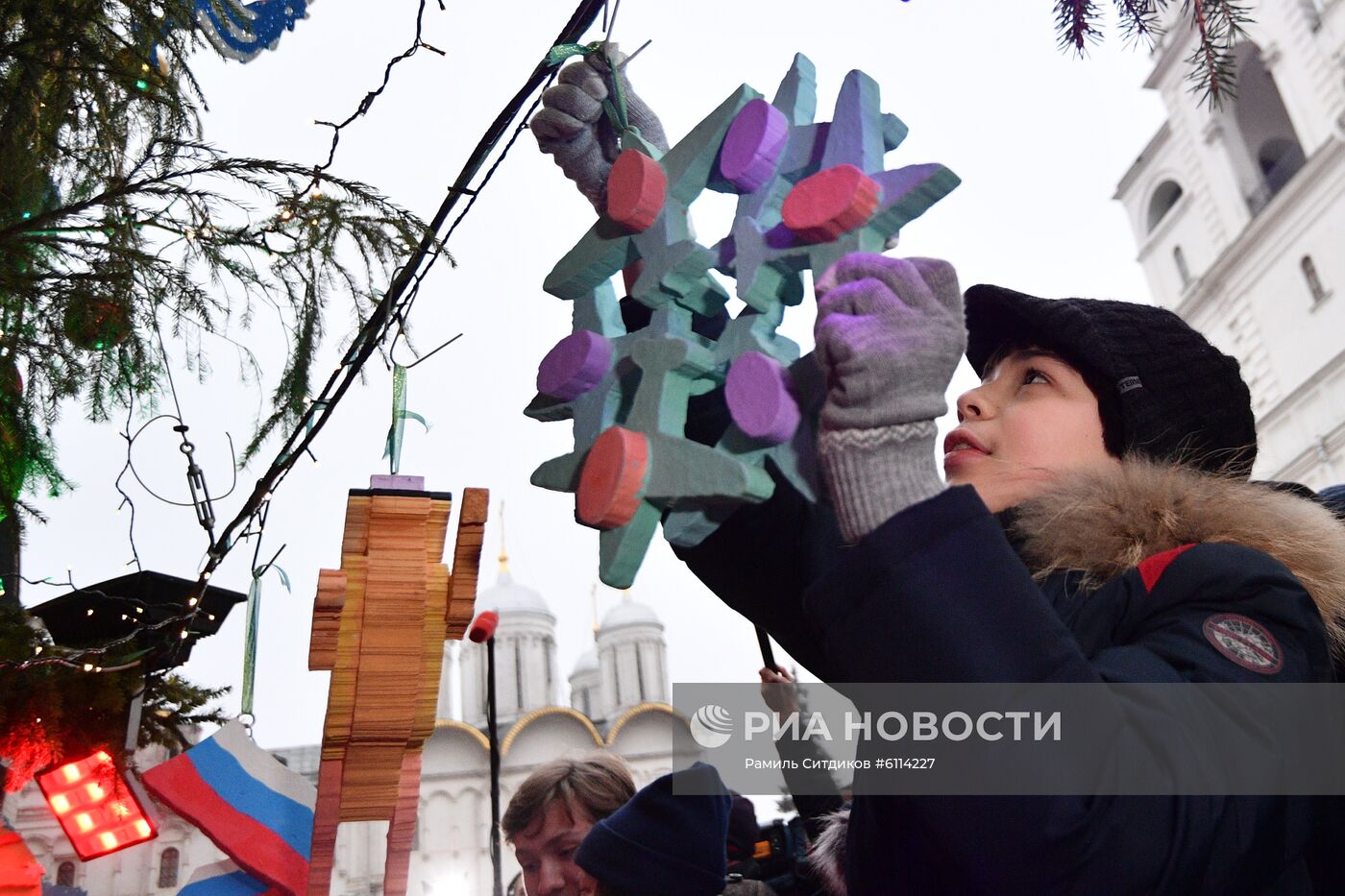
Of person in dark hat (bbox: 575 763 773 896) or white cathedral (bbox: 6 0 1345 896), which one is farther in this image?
white cathedral (bbox: 6 0 1345 896)

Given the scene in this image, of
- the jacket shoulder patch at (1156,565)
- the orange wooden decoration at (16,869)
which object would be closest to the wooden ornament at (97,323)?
the orange wooden decoration at (16,869)

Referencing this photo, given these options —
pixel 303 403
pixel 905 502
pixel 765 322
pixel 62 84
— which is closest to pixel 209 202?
pixel 62 84

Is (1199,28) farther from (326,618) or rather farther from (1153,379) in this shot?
(326,618)

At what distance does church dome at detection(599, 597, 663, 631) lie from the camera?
1089 inches

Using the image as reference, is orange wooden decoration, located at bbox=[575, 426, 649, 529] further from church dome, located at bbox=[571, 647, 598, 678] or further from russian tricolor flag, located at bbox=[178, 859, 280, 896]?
church dome, located at bbox=[571, 647, 598, 678]

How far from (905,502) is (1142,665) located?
222 mm

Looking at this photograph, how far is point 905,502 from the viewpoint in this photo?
864mm

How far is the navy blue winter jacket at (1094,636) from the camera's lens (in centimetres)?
76

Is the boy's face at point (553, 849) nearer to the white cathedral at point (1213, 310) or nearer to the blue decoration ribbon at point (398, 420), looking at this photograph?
the blue decoration ribbon at point (398, 420)

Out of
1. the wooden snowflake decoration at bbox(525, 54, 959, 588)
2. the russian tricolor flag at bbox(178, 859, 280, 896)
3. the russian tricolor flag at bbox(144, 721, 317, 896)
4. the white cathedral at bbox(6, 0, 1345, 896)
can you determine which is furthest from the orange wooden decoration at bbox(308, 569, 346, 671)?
the white cathedral at bbox(6, 0, 1345, 896)

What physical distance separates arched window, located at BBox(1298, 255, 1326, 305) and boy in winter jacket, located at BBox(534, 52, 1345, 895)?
18.7 m

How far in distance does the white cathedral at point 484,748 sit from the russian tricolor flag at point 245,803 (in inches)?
630

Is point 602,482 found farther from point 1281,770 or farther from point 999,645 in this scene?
point 1281,770

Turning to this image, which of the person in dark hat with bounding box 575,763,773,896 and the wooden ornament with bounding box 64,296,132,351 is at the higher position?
the wooden ornament with bounding box 64,296,132,351
